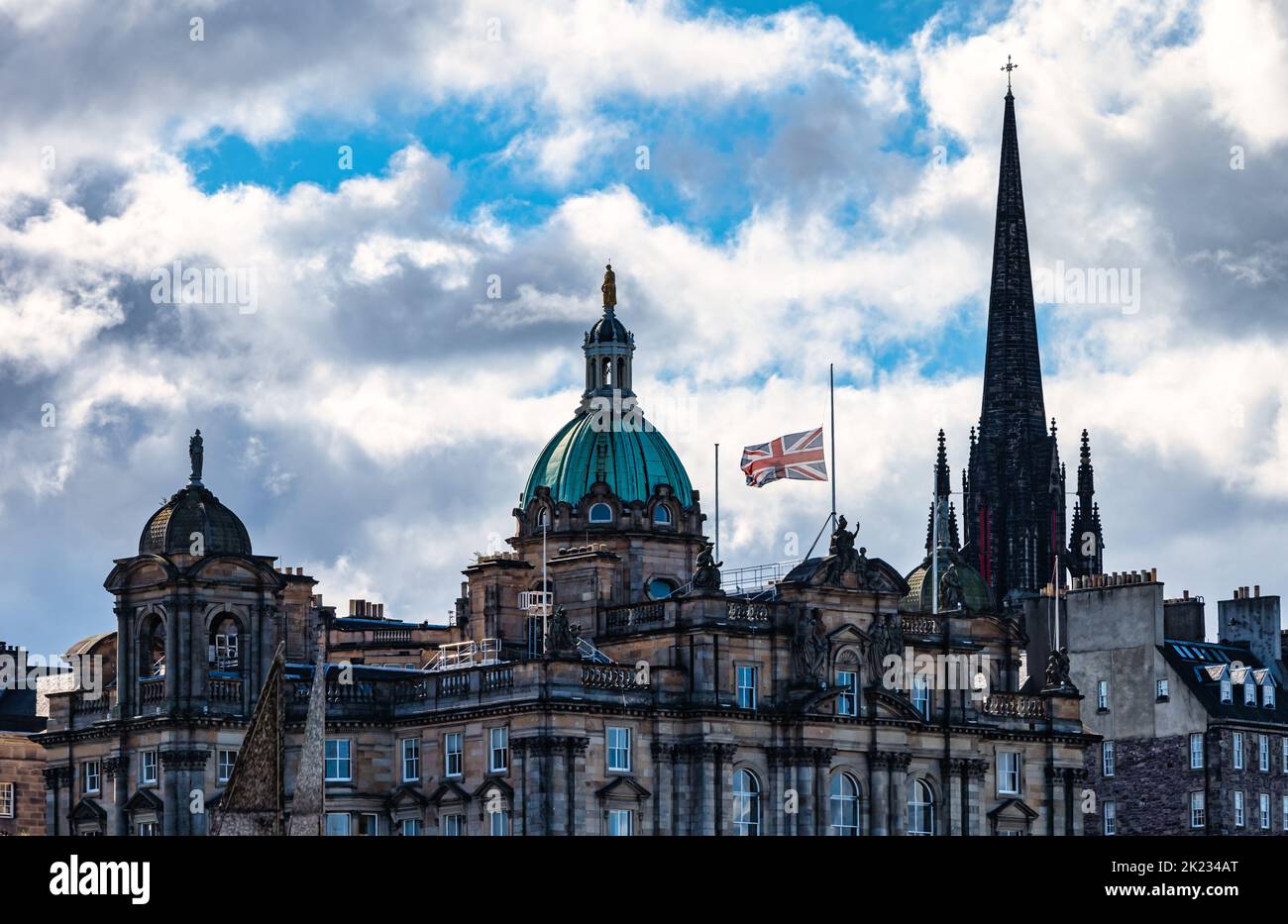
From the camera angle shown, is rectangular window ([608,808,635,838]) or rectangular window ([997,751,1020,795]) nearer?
rectangular window ([608,808,635,838])

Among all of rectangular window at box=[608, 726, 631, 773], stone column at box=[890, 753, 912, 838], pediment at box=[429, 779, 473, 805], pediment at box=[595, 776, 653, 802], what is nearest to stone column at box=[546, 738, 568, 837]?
pediment at box=[595, 776, 653, 802]

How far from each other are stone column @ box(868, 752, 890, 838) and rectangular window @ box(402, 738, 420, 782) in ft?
62.2

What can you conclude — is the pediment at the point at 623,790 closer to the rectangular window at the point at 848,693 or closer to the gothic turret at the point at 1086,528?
the rectangular window at the point at 848,693

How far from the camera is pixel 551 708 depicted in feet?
374

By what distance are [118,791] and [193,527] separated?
10746 mm

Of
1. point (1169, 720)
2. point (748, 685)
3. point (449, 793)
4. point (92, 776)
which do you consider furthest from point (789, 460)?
point (1169, 720)

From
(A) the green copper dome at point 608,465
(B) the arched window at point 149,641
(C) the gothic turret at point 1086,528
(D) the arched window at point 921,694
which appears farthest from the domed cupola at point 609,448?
(C) the gothic turret at point 1086,528

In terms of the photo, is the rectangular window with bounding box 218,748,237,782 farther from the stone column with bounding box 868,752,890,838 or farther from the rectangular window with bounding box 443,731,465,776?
the stone column with bounding box 868,752,890,838

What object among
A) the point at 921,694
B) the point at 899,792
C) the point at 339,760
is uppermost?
the point at 921,694

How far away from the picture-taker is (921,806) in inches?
4968

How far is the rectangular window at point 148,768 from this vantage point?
379 feet

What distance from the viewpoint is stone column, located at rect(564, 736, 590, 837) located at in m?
114

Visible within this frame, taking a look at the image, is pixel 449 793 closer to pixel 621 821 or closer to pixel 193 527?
pixel 621 821
